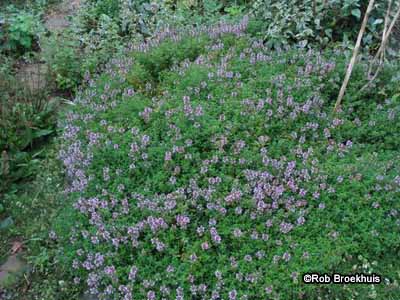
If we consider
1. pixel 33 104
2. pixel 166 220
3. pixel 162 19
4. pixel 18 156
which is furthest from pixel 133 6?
pixel 166 220

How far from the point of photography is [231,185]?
3.20 m

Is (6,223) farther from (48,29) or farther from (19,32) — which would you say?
(48,29)

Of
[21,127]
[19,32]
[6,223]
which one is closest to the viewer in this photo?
[6,223]

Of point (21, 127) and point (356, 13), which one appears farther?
point (356, 13)

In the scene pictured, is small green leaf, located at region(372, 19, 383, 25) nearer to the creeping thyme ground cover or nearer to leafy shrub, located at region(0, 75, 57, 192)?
the creeping thyme ground cover

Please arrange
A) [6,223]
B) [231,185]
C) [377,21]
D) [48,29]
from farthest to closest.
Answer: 1. [48,29]
2. [377,21]
3. [6,223]
4. [231,185]

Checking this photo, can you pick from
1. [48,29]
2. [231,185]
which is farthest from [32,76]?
[231,185]

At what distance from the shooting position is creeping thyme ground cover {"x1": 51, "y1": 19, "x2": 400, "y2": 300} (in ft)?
9.54

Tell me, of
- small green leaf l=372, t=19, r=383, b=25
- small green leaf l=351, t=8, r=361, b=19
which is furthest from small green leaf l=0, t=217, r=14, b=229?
small green leaf l=372, t=19, r=383, b=25

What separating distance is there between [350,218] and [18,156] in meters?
2.74

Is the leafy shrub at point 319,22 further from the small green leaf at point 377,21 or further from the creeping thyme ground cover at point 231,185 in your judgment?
the creeping thyme ground cover at point 231,185

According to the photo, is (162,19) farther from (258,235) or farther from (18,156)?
(258,235)

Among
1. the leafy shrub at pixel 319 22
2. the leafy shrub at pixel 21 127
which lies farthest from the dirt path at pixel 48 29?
the leafy shrub at pixel 319 22

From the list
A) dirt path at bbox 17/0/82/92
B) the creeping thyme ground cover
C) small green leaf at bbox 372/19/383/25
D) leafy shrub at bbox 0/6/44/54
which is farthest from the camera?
leafy shrub at bbox 0/6/44/54
